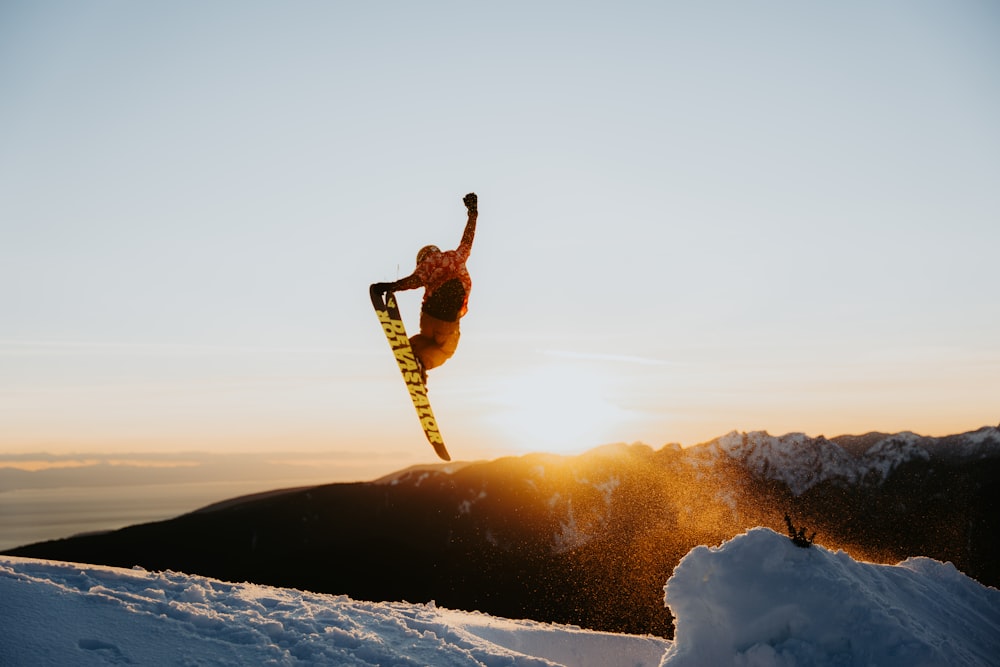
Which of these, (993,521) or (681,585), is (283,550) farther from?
(993,521)

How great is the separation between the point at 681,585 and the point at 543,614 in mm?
99104

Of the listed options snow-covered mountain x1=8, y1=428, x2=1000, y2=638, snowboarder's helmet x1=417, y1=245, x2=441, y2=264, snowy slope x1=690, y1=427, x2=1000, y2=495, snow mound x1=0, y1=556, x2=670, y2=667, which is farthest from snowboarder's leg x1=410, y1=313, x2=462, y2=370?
snowy slope x1=690, y1=427, x2=1000, y2=495

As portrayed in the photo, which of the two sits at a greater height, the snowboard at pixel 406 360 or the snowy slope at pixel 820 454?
the snowboard at pixel 406 360

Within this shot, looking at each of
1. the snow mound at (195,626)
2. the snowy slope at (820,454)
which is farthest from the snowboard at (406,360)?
the snowy slope at (820,454)

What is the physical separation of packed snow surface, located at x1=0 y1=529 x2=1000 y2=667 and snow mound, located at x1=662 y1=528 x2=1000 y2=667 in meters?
0.02

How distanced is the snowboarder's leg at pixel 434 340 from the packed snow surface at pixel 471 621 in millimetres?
4935

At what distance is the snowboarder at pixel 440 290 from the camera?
11.3 m

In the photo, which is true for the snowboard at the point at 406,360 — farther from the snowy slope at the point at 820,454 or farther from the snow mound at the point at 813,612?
the snowy slope at the point at 820,454

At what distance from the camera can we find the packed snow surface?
9.74 metres

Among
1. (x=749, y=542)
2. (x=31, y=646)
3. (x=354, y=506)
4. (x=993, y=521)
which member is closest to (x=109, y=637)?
(x=31, y=646)

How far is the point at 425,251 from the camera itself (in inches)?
450

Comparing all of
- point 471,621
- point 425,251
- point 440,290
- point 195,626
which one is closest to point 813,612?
point 471,621

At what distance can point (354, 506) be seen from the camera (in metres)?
119

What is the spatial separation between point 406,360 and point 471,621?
744 cm
